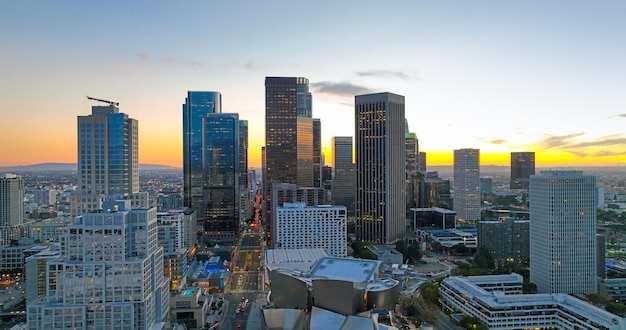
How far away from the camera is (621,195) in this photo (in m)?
120

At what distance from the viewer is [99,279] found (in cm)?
3738

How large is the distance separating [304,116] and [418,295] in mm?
81627

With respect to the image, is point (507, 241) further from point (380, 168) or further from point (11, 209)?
point (11, 209)

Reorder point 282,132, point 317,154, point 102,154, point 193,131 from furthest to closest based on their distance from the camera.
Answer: point 317,154, point 193,131, point 282,132, point 102,154

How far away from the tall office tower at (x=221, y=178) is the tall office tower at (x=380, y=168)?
29.7m

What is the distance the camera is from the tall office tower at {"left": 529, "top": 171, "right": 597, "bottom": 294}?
56719 millimetres

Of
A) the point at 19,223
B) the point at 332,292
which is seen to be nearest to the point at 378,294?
the point at 332,292

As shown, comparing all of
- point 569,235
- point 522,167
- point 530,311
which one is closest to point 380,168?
point 569,235

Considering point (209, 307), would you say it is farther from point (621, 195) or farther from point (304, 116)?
point (621, 195)

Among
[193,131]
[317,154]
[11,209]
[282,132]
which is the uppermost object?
[193,131]

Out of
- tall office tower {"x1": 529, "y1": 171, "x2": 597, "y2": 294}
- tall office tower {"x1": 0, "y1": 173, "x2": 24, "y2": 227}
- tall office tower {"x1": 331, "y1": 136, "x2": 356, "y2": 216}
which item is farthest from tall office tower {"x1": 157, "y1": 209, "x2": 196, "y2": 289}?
tall office tower {"x1": 331, "y1": 136, "x2": 356, "y2": 216}

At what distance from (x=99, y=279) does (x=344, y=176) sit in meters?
119

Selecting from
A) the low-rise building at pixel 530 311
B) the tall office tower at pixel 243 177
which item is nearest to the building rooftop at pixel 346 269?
the low-rise building at pixel 530 311

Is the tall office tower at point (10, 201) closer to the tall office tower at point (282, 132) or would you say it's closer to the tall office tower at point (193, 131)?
the tall office tower at point (193, 131)
